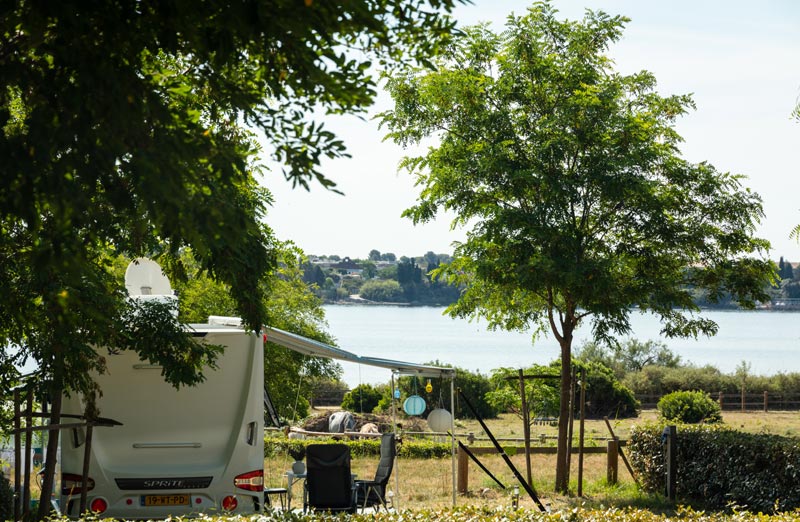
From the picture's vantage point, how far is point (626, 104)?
14.7 meters

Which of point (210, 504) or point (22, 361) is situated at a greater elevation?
point (22, 361)

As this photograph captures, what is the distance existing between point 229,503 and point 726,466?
639 cm

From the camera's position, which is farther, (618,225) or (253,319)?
(618,225)

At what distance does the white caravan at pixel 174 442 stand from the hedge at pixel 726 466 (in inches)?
198

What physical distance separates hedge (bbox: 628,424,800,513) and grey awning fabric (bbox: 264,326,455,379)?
3638 millimetres

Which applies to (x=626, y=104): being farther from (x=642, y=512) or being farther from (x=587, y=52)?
(x=642, y=512)

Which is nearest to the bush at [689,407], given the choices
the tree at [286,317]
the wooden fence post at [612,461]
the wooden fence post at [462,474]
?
the tree at [286,317]

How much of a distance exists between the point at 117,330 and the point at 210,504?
2.44 m

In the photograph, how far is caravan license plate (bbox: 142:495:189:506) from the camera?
356 inches

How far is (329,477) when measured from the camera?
10867 mm

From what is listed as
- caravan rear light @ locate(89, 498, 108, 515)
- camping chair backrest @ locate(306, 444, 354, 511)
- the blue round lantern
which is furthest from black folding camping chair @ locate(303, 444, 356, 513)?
the blue round lantern

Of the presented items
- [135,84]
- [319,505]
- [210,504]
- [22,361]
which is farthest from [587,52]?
[135,84]

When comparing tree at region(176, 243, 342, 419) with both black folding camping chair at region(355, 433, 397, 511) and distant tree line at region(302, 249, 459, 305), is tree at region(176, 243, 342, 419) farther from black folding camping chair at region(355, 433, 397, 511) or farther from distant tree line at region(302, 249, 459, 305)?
distant tree line at region(302, 249, 459, 305)

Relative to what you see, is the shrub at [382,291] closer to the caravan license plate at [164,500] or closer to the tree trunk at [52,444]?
the caravan license plate at [164,500]
